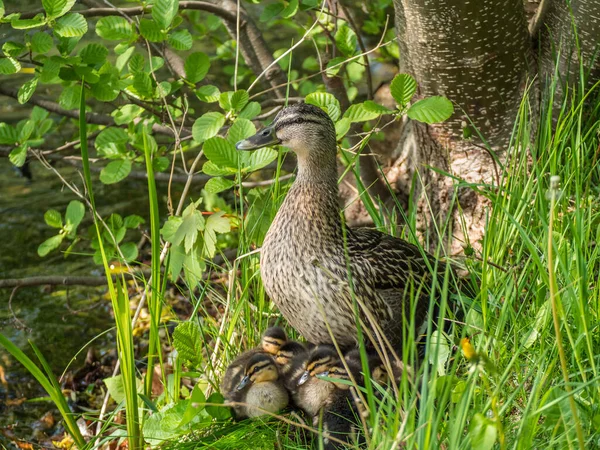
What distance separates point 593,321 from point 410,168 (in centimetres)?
220

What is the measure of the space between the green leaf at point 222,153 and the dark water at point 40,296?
136 cm

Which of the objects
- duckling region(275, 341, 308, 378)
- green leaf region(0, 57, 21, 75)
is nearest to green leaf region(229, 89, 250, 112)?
green leaf region(0, 57, 21, 75)

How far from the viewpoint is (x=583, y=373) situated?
99.0 inches

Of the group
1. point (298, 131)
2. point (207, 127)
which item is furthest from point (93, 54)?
point (298, 131)

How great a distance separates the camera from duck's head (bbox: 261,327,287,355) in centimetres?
354

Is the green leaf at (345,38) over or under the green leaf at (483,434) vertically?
over

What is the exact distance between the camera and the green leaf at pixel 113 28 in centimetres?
372

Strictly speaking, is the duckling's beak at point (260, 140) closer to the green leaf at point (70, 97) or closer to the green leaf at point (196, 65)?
the green leaf at point (196, 65)

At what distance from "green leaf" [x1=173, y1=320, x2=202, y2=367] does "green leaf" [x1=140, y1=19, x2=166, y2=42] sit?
1.22m

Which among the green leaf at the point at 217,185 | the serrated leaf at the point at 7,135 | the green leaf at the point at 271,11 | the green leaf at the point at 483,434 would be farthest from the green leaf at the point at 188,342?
the green leaf at the point at 271,11

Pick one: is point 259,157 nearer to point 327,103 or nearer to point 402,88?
point 327,103

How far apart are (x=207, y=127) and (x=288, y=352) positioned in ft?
3.30

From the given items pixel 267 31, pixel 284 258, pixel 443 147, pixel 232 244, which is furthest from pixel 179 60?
pixel 267 31

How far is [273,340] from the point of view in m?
3.54
